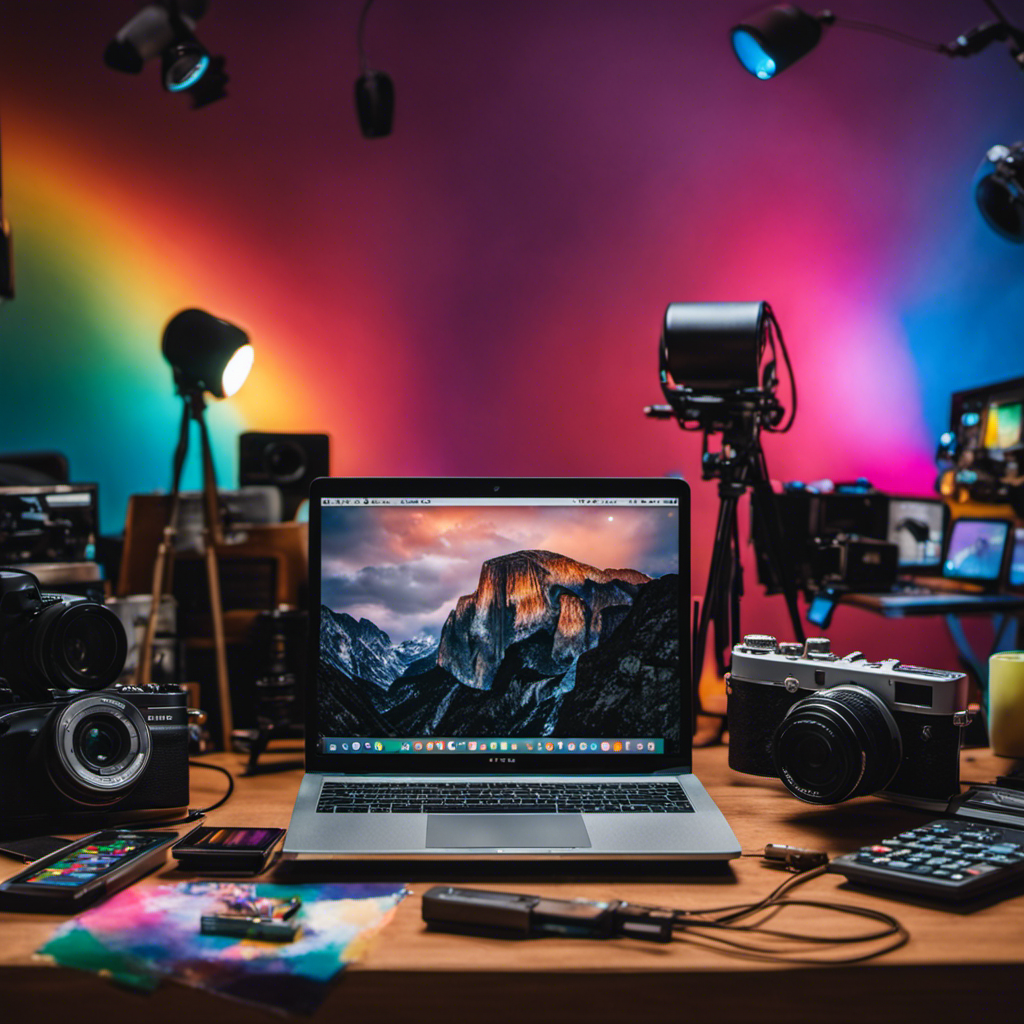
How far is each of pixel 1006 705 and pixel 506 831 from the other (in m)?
0.72

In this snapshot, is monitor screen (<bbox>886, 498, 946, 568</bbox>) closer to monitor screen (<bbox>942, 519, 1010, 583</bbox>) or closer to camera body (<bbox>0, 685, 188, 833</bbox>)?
monitor screen (<bbox>942, 519, 1010, 583</bbox>)

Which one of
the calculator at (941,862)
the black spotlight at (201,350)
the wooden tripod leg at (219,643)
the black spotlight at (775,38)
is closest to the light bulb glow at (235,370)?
the black spotlight at (201,350)

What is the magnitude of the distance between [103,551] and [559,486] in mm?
1492

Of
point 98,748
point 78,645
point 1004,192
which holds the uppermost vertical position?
point 1004,192

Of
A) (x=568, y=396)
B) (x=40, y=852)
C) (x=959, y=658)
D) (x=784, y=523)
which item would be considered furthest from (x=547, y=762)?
(x=959, y=658)

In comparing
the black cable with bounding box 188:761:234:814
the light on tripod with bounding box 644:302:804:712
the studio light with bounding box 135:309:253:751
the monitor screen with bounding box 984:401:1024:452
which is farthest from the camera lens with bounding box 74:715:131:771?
the monitor screen with bounding box 984:401:1024:452

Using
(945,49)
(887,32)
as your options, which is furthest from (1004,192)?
(887,32)

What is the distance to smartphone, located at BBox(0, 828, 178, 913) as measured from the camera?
0.79 meters

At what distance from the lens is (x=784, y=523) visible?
2803 millimetres

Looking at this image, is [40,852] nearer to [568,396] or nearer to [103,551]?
[103,551]

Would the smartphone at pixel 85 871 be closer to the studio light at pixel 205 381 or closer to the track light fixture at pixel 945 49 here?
the studio light at pixel 205 381

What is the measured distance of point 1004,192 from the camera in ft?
10.2

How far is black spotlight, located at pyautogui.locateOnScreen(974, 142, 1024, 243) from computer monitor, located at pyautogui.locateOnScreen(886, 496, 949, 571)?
37.8 inches

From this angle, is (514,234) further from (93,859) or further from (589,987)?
(589,987)
